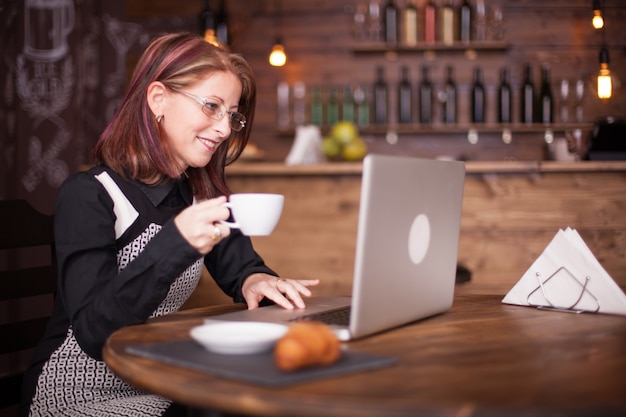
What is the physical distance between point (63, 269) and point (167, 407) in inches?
11.9

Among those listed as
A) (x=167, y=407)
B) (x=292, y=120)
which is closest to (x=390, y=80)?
(x=292, y=120)

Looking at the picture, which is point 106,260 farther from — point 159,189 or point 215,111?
point 215,111

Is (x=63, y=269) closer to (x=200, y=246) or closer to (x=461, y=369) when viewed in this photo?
(x=200, y=246)

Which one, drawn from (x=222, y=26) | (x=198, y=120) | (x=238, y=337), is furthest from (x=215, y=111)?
(x=222, y=26)

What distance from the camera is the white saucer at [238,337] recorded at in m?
0.91

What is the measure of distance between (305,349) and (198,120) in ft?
2.55

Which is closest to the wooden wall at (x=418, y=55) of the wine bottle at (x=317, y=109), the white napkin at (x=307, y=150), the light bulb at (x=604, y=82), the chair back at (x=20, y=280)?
the wine bottle at (x=317, y=109)

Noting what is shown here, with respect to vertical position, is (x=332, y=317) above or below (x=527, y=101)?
below

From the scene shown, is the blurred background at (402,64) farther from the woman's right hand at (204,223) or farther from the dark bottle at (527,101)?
the woman's right hand at (204,223)

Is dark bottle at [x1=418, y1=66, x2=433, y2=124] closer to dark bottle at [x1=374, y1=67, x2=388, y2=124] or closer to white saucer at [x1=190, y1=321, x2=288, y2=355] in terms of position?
dark bottle at [x1=374, y1=67, x2=388, y2=124]

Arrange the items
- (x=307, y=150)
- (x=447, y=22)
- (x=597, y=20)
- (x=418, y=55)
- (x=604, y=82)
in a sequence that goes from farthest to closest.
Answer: (x=418, y=55) → (x=447, y=22) → (x=307, y=150) → (x=604, y=82) → (x=597, y=20)

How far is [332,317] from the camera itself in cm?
126

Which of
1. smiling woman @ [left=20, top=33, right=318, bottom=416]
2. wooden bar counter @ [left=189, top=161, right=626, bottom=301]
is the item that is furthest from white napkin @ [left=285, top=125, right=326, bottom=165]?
smiling woman @ [left=20, top=33, right=318, bottom=416]

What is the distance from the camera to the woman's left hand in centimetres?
139
